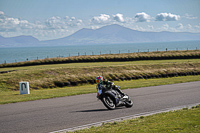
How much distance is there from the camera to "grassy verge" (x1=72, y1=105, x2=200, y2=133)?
27.9 ft

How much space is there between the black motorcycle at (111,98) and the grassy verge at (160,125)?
9.63 ft

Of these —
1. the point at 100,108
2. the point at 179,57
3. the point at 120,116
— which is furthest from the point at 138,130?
the point at 179,57

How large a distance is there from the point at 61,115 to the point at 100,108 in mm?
2236

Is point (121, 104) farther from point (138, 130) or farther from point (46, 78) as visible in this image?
point (46, 78)

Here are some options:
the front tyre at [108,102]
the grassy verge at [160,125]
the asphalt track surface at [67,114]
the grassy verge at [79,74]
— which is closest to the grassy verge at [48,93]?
the grassy verge at [79,74]

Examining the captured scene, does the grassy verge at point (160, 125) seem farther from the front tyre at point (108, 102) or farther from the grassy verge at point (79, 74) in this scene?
the grassy verge at point (79, 74)

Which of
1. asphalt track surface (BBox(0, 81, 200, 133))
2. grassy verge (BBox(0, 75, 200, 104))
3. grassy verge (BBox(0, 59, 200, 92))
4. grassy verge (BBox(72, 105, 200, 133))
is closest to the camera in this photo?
grassy verge (BBox(72, 105, 200, 133))

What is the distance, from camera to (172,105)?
14367 millimetres

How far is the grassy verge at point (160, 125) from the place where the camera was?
334 inches

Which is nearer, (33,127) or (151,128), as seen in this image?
(151,128)

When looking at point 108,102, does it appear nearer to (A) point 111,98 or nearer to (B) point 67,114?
(A) point 111,98

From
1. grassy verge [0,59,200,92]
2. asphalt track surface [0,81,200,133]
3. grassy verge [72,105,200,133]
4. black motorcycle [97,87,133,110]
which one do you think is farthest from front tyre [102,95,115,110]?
grassy verge [0,59,200,92]

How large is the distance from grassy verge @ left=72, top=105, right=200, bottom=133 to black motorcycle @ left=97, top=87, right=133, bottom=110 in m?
2.93

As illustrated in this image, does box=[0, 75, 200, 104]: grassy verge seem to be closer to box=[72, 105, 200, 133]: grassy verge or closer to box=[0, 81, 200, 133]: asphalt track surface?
box=[0, 81, 200, 133]: asphalt track surface
